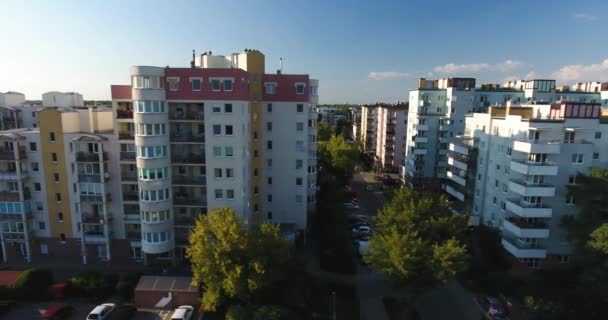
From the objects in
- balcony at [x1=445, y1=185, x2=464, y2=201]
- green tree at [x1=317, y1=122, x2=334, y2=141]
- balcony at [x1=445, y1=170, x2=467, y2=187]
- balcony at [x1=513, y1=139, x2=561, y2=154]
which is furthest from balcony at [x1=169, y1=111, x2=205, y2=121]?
green tree at [x1=317, y1=122, x2=334, y2=141]

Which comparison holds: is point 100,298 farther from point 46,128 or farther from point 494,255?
point 494,255

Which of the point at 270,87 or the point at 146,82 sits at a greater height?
the point at 270,87

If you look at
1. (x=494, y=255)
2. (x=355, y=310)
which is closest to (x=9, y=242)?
(x=355, y=310)

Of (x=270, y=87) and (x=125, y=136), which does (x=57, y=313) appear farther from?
(x=270, y=87)

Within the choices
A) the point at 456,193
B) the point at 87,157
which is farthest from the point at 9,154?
the point at 456,193

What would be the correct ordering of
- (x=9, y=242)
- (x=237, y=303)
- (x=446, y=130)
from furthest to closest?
(x=446, y=130)
(x=9, y=242)
(x=237, y=303)
